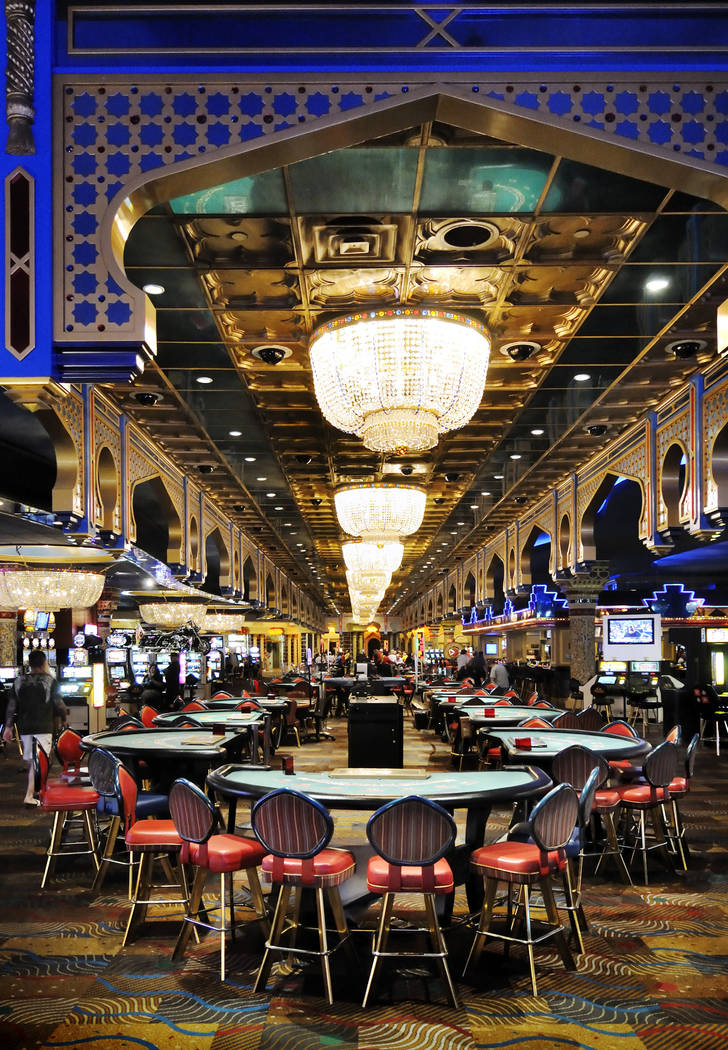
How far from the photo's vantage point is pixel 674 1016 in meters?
3.88

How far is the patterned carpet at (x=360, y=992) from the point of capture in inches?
146

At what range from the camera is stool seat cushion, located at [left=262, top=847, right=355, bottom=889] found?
13.5 feet

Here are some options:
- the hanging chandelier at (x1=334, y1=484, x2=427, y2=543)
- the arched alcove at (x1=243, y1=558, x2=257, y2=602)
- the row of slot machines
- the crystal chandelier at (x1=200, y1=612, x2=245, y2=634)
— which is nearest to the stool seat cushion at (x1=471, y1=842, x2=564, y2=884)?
the hanging chandelier at (x1=334, y1=484, x2=427, y2=543)

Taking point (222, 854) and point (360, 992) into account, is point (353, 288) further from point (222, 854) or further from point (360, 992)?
point (360, 992)

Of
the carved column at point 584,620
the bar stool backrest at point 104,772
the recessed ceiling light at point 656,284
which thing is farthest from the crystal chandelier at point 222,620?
the recessed ceiling light at point 656,284

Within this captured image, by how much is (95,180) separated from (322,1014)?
3.65 m

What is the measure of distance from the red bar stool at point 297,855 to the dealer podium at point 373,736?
4916mm

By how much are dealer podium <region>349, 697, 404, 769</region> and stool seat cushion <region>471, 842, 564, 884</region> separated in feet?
15.8

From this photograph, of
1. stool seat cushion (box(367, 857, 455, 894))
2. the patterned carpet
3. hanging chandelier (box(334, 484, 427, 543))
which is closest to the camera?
the patterned carpet

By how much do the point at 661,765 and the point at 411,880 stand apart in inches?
112


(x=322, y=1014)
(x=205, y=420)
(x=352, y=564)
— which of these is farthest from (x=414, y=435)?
(x=352, y=564)

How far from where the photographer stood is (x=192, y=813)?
4.50 metres

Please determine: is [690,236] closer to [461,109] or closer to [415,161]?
[415,161]

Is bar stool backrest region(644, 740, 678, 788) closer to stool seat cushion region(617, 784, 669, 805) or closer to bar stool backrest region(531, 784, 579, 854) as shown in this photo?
stool seat cushion region(617, 784, 669, 805)
